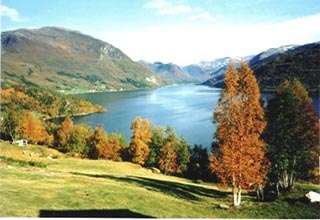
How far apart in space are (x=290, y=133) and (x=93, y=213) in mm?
9567

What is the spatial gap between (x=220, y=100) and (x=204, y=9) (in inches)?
131

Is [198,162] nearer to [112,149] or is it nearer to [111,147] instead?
[112,149]

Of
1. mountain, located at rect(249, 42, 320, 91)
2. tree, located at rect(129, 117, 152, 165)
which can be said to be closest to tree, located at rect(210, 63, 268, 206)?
mountain, located at rect(249, 42, 320, 91)

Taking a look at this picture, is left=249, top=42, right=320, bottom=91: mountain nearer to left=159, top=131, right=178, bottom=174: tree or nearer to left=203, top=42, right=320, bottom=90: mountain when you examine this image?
left=203, top=42, right=320, bottom=90: mountain

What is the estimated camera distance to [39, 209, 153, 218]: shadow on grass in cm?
1446

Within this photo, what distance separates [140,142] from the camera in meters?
44.5

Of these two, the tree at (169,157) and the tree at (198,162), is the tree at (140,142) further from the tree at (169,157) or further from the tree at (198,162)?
the tree at (198,162)

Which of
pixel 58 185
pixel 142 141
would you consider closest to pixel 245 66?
pixel 58 185

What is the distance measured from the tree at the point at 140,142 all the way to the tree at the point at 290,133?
880 inches

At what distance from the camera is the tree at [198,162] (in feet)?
131

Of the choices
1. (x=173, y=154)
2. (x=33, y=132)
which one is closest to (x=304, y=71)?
(x=173, y=154)

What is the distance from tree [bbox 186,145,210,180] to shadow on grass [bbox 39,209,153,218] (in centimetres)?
2407

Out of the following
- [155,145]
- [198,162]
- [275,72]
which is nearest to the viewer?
[198,162]

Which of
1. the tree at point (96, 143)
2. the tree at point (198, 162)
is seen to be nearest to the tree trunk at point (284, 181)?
the tree at point (198, 162)
